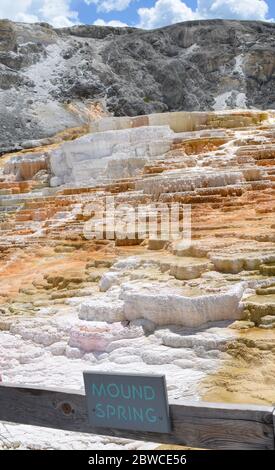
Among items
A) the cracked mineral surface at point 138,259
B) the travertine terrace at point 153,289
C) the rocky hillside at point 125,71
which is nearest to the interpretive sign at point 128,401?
the cracked mineral surface at point 138,259

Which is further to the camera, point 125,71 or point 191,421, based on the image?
point 125,71

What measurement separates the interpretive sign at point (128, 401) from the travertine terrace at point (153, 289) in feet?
5.38

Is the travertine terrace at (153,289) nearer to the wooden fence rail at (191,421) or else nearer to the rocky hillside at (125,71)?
the wooden fence rail at (191,421)

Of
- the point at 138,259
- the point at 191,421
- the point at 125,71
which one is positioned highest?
the point at 125,71

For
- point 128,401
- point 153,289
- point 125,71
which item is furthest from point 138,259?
point 125,71

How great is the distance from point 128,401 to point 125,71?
35676 millimetres

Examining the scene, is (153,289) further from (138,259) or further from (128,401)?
(128,401)

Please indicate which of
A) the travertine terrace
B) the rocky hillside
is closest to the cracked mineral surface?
the travertine terrace

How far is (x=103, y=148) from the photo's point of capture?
58.1 ft

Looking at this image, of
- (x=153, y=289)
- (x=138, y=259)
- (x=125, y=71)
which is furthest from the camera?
(x=125, y=71)

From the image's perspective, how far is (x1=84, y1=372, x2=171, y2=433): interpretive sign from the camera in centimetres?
205

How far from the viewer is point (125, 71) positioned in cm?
3594

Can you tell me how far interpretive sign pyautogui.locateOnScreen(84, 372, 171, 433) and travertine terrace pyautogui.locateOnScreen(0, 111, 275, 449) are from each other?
5.38 feet
